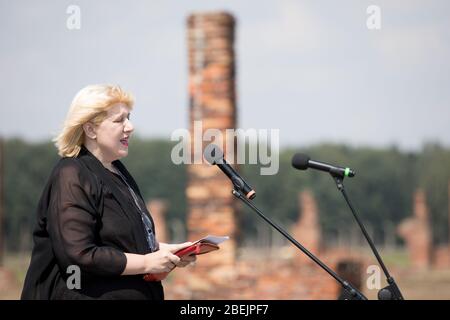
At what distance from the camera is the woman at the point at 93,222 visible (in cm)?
336

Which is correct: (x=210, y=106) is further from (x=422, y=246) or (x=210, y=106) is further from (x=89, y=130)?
(x=422, y=246)

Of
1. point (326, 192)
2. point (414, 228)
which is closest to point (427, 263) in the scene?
point (414, 228)

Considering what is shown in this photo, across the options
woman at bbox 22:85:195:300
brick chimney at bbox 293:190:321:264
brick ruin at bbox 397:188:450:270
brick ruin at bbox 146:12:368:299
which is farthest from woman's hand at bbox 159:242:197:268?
brick chimney at bbox 293:190:321:264

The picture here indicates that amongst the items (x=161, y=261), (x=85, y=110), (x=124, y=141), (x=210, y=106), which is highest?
(x=85, y=110)

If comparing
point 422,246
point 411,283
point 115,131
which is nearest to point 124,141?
point 115,131

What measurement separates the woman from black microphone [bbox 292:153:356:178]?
2.21 feet

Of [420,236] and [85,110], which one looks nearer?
[85,110]

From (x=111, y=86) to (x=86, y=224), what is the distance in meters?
0.58

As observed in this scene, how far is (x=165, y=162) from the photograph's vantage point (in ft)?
186

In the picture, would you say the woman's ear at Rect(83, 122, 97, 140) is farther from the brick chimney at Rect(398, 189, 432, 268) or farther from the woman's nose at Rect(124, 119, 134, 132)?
the brick chimney at Rect(398, 189, 432, 268)

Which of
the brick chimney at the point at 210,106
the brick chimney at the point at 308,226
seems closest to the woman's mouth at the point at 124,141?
the brick chimney at the point at 210,106

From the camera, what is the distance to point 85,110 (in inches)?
137

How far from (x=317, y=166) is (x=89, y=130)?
1.00 metres
